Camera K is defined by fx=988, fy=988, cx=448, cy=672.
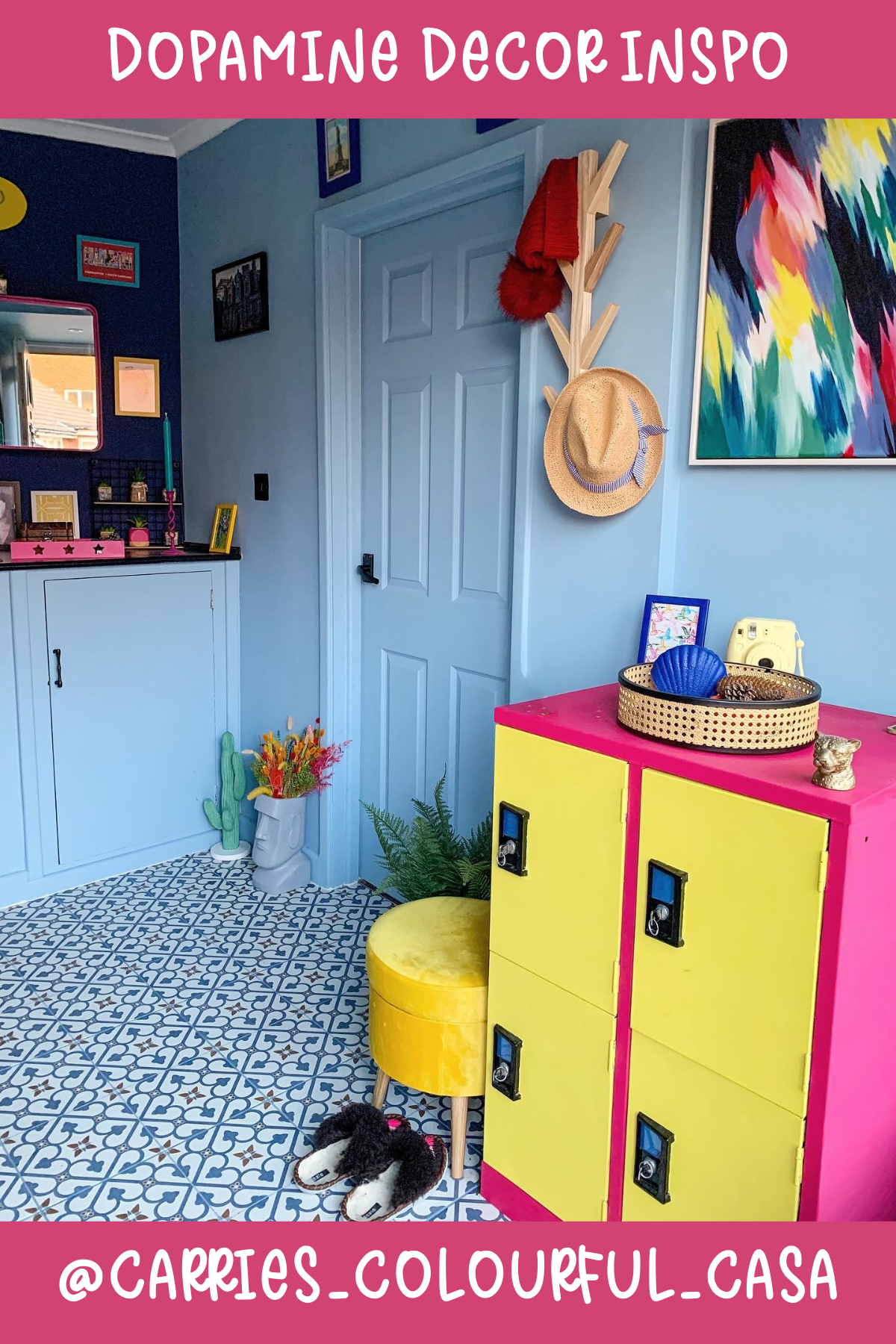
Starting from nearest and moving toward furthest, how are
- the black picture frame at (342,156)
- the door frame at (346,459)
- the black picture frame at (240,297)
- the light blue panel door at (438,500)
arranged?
the door frame at (346,459), the light blue panel door at (438,500), the black picture frame at (342,156), the black picture frame at (240,297)

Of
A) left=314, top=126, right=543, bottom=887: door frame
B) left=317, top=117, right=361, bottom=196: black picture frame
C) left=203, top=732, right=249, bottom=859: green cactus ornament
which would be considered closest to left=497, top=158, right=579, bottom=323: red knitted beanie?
left=314, top=126, right=543, bottom=887: door frame

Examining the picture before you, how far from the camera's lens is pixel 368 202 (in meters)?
2.70

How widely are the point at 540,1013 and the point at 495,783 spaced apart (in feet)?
1.33

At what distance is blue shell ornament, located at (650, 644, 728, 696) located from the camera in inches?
60.3

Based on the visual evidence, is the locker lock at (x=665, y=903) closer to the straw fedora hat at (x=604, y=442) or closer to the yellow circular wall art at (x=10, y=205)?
the straw fedora hat at (x=604, y=442)

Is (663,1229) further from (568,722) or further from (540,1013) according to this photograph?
(568,722)

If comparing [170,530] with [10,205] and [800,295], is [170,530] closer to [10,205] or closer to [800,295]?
[10,205]

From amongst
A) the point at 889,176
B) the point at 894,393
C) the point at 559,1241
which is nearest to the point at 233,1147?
the point at 559,1241

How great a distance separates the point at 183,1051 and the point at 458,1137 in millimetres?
774

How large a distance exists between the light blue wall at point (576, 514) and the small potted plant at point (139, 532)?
1.17 ft

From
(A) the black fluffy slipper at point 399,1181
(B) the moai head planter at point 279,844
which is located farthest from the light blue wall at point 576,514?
(A) the black fluffy slipper at point 399,1181

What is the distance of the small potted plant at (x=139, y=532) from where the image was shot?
3.59 m

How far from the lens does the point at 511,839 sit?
5.61ft

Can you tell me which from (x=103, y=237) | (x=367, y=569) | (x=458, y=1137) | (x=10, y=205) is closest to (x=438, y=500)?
(x=367, y=569)
